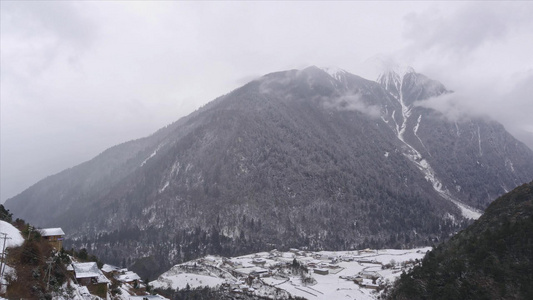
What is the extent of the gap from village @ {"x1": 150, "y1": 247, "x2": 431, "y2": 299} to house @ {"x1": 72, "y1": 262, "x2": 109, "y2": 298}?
54.8 metres

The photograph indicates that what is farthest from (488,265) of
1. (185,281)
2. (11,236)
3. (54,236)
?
(185,281)

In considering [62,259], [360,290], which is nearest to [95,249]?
[360,290]

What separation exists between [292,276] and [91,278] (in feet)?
258

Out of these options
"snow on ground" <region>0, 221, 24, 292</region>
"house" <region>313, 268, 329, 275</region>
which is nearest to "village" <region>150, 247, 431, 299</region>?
"house" <region>313, 268, 329, 275</region>

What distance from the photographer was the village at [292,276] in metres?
104

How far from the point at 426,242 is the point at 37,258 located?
179 metres

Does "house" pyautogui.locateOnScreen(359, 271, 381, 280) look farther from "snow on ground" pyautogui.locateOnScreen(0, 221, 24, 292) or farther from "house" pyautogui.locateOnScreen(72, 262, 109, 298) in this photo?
"snow on ground" pyautogui.locateOnScreen(0, 221, 24, 292)

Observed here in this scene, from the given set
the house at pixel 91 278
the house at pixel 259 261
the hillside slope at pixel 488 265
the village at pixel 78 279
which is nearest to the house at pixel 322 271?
the house at pixel 259 261

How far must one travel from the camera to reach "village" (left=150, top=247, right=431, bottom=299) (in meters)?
104

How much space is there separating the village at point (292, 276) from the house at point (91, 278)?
180 feet

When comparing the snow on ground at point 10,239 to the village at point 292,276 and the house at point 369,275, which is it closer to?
the village at point 292,276

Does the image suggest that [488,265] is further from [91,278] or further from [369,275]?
[369,275]

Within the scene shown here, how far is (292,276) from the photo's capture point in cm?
12038

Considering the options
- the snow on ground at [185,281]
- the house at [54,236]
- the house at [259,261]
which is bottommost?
the snow on ground at [185,281]
